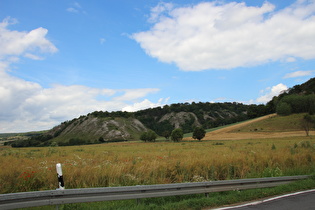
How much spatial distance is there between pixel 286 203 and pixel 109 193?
195 inches

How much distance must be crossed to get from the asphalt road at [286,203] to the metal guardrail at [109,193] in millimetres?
962

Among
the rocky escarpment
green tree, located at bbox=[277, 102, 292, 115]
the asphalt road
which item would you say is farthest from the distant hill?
the asphalt road

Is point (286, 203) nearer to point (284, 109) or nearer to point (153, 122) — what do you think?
point (284, 109)

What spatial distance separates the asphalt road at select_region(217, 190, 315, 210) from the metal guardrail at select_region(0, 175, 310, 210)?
0.96 metres

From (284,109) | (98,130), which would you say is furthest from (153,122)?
(284,109)

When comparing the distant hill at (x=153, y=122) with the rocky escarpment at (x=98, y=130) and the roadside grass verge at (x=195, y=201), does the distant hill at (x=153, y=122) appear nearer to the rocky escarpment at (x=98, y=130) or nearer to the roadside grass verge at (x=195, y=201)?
the rocky escarpment at (x=98, y=130)

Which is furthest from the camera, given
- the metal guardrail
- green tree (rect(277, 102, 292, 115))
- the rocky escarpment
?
the rocky escarpment

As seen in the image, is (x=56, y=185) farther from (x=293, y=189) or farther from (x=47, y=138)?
(x=47, y=138)

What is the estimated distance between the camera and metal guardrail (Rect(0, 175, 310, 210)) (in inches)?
188

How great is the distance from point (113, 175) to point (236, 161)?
20.6 feet

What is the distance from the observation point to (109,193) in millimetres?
5645

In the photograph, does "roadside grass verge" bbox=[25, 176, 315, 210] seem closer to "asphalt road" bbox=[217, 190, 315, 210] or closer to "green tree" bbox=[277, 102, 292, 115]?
"asphalt road" bbox=[217, 190, 315, 210]

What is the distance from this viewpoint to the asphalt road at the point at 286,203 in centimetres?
583

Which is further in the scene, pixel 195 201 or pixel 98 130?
pixel 98 130
